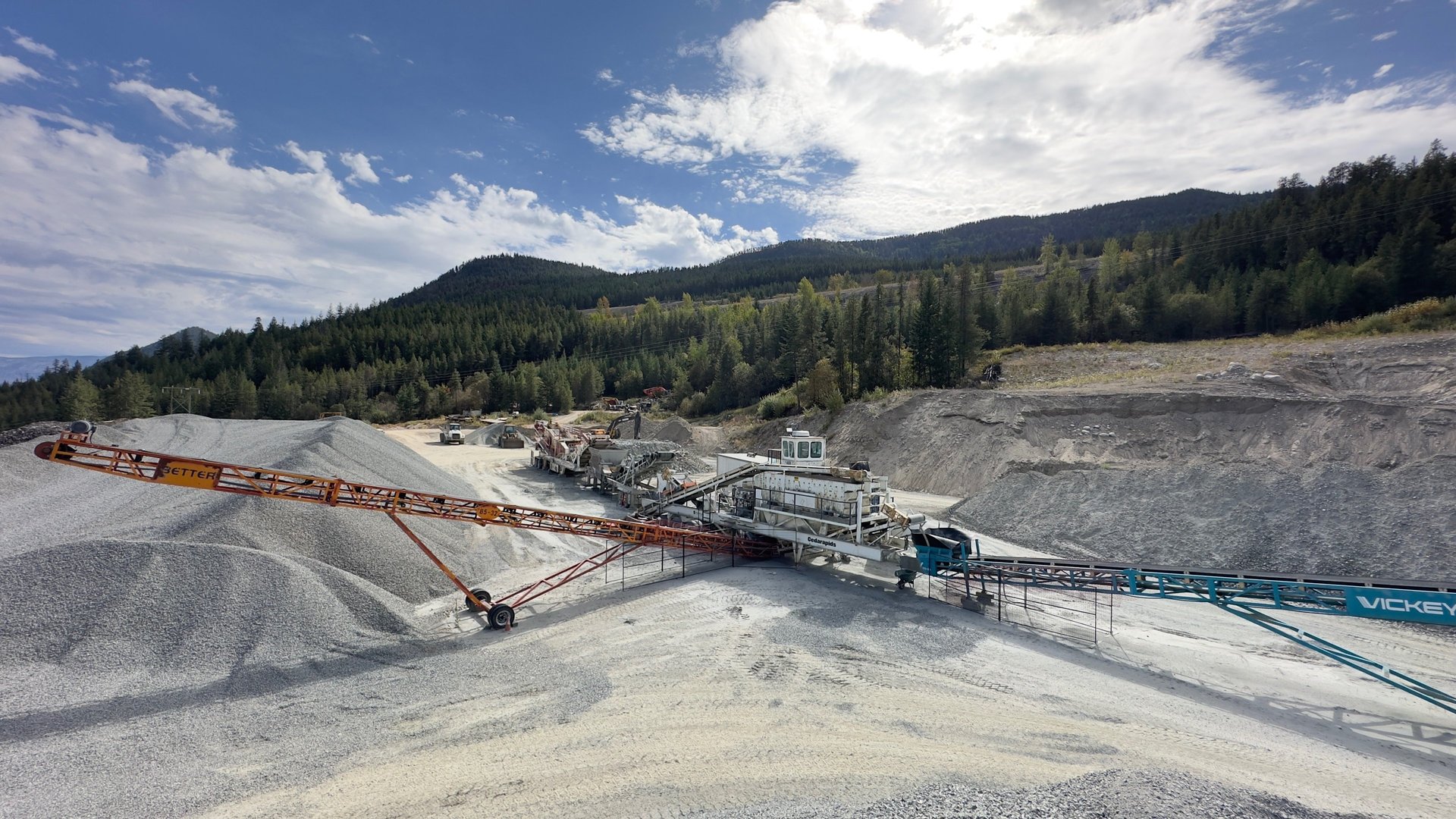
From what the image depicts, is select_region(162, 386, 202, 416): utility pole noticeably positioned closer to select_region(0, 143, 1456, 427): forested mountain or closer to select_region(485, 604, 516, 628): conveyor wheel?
select_region(0, 143, 1456, 427): forested mountain

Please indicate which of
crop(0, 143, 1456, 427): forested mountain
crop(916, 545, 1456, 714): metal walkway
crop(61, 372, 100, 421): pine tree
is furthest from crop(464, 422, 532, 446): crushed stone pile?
crop(916, 545, 1456, 714): metal walkway

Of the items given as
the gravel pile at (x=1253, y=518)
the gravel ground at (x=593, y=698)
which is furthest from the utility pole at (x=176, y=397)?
the gravel pile at (x=1253, y=518)

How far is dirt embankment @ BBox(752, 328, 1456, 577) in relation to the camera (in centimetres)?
1609

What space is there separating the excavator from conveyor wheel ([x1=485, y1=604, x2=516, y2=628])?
0.05 feet

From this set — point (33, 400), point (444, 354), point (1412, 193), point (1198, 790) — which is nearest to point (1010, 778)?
point (1198, 790)

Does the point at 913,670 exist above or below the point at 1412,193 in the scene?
below

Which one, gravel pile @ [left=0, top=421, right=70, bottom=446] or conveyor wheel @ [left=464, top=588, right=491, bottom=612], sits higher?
gravel pile @ [left=0, top=421, right=70, bottom=446]

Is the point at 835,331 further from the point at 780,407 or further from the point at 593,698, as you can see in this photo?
the point at 593,698

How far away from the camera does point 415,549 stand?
1544cm

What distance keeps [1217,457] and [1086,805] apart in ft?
75.5

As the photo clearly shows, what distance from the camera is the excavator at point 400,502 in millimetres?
10180

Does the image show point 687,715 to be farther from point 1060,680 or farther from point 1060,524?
point 1060,524

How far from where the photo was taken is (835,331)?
54156 mm

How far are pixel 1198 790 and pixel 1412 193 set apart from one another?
2920 inches
